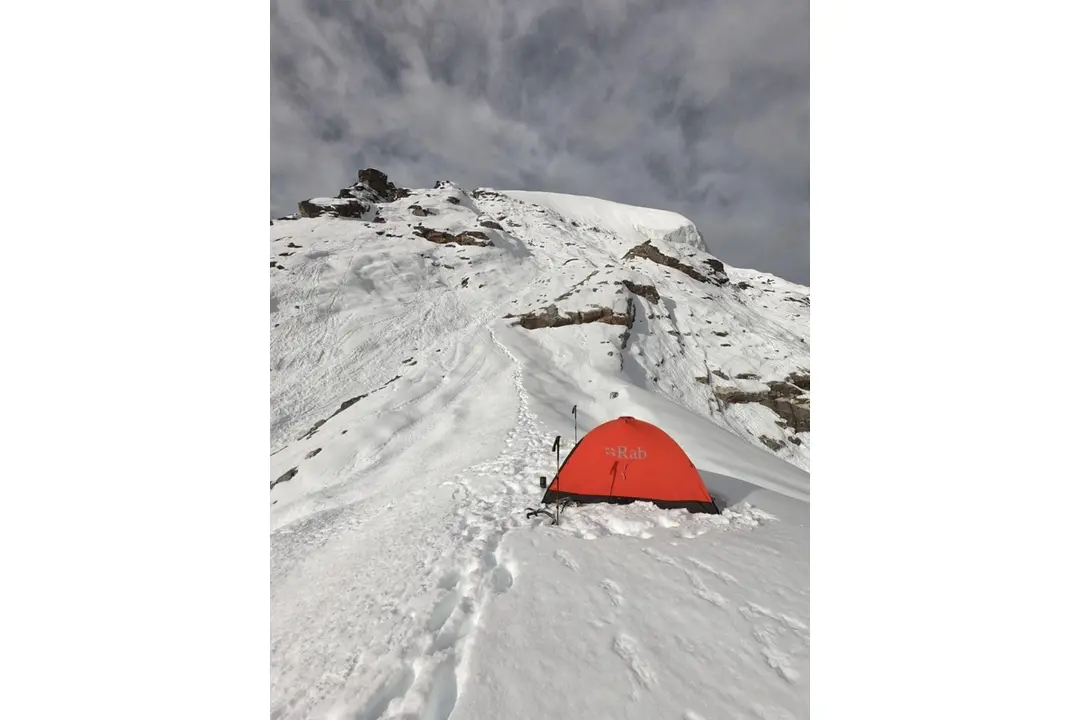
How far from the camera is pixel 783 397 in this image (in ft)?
51.5

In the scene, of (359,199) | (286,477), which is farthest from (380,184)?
(286,477)

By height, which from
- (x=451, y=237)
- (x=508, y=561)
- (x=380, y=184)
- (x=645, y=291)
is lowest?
(x=508, y=561)

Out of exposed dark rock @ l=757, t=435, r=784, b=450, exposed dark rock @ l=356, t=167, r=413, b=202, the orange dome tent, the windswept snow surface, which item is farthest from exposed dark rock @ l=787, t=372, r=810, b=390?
exposed dark rock @ l=356, t=167, r=413, b=202

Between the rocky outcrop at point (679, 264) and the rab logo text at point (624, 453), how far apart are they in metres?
24.7

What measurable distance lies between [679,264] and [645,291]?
8.06 m

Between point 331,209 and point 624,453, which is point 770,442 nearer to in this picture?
point 624,453

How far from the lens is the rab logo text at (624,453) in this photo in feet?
12.7

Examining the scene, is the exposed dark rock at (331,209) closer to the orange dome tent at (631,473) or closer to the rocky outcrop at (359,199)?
the rocky outcrop at (359,199)

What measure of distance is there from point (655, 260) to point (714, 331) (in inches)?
386

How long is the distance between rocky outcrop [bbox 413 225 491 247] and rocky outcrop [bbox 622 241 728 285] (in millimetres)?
12405

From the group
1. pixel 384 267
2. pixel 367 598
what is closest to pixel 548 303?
pixel 384 267

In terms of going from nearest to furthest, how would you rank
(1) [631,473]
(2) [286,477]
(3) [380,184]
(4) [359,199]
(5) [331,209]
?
(1) [631,473]
(2) [286,477]
(5) [331,209]
(4) [359,199]
(3) [380,184]
